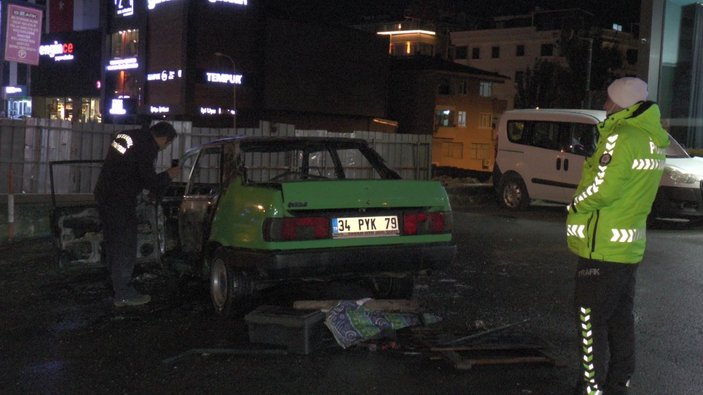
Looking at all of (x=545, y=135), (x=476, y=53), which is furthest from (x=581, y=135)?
(x=476, y=53)

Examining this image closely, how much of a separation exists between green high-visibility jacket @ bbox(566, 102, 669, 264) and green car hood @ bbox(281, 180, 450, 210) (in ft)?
7.16

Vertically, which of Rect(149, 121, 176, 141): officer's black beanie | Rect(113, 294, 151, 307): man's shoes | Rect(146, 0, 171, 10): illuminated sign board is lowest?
Rect(113, 294, 151, 307): man's shoes

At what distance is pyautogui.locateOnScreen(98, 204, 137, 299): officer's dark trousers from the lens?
6789 mm

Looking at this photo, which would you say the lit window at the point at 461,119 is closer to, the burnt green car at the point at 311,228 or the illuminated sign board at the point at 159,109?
the illuminated sign board at the point at 159,109

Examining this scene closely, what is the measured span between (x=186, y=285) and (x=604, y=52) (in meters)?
43.3

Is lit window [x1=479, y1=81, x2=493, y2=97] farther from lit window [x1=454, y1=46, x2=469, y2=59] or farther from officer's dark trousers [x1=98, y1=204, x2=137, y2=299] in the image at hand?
officer's dark trousers [x1=98, y1=204, x2=137, y2=299]

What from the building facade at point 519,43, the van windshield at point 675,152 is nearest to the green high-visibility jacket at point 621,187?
the van windshield at point 675,152

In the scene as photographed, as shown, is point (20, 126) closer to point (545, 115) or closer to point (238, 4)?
point (545, 115)

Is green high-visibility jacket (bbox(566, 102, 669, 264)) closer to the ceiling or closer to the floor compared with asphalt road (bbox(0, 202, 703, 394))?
closer to the ceiling

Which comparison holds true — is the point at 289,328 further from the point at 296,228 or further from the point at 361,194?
the point at 361,194

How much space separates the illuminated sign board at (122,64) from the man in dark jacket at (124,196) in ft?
105

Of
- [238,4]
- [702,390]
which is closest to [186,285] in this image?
[702,390]

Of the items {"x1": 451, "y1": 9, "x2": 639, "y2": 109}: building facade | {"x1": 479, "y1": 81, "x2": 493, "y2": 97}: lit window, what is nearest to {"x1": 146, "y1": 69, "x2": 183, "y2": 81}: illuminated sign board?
{"x1": 479, "y1": 81, "x2": 493, "y2": 97}: lit window

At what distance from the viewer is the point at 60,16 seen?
48.7 m
